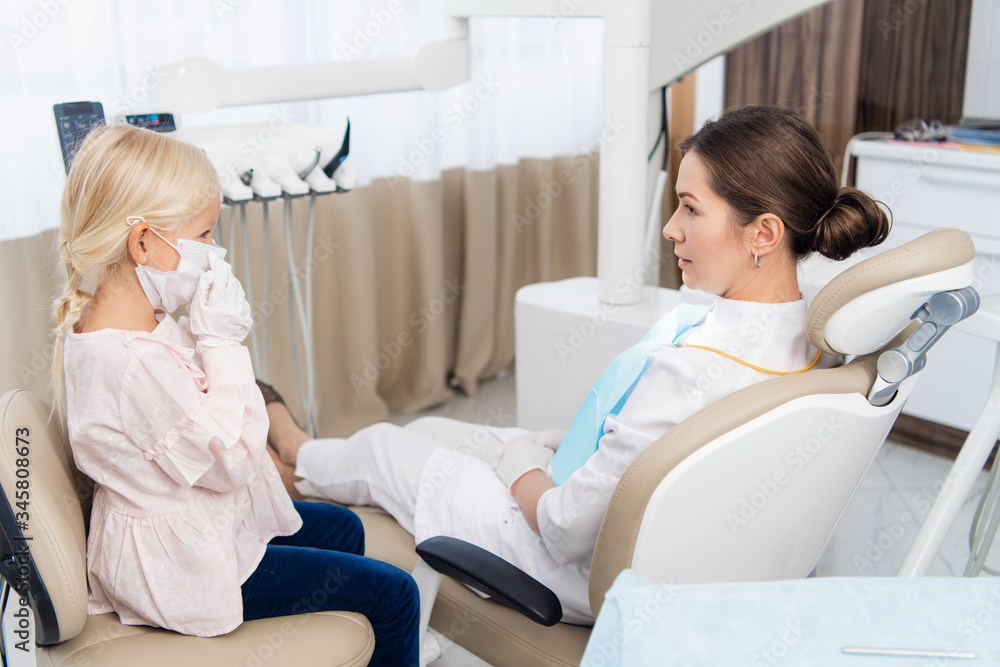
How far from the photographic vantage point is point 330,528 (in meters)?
1.41

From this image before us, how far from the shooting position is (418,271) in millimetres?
2922

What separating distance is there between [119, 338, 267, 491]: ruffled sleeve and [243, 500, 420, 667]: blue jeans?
6.0 inches

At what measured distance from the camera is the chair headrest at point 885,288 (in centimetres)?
97

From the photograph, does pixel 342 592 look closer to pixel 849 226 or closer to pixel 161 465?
pixel 161 465

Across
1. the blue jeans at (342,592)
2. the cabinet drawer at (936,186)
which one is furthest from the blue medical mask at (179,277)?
the cabinet drawer at (936,186)

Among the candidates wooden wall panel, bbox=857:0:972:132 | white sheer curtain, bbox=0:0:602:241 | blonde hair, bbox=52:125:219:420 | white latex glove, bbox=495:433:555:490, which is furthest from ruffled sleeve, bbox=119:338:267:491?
wooden wall panel, bbox=857:0:972:132

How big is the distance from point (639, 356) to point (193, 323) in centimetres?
66

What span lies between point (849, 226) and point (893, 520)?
135 cm

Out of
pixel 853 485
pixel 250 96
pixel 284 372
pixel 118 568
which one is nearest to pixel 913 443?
pixel 853 485

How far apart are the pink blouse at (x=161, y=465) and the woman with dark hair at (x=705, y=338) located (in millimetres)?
357

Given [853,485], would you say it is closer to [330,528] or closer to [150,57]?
[330,528]

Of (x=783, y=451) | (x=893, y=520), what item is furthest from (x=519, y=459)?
(x=893, y=520)

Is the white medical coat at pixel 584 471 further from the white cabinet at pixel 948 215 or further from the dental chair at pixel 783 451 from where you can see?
the white cabinet at pixel 948 215

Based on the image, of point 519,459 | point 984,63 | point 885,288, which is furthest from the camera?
point 984,63
